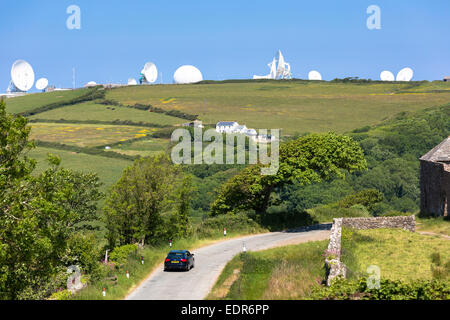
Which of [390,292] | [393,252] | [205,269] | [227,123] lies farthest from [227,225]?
[227,123]

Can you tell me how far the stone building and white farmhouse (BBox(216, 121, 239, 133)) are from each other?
8741 cm

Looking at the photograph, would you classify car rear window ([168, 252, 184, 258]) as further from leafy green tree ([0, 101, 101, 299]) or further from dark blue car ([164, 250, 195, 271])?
leafy green tree ([0, 101, 101, 299])

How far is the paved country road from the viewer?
1008 inches

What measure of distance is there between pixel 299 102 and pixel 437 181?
12838 centimetres

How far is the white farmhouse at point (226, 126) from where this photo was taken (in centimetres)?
13809

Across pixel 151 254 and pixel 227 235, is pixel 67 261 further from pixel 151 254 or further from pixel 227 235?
pixel 227 235

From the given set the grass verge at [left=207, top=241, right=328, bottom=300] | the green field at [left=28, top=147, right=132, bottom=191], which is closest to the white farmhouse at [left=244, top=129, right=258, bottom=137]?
the green field at [left=28, top=147, right=132, bottom=191]

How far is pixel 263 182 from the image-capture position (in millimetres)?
49344

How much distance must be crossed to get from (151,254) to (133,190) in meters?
8.16

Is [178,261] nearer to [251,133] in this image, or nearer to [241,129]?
[251,133]

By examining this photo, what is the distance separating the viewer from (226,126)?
14050 centimetres

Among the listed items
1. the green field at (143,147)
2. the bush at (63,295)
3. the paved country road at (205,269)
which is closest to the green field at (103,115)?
the green field at (143,147)

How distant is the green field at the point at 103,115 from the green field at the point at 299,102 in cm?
765
